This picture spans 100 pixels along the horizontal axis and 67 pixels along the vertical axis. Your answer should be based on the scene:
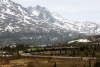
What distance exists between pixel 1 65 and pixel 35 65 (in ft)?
67.9

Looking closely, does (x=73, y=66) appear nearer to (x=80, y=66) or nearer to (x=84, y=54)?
(x=80, y=66)

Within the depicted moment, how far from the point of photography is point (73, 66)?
13100cm

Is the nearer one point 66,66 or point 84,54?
point 66,66

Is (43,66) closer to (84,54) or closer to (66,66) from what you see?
(66,66)

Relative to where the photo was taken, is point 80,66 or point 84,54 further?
point 84,54

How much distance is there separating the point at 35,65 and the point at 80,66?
2735 centimetres

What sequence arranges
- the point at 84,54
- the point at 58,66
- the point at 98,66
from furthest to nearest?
the point at 84,54
the point at 58,66
the point at 98,66

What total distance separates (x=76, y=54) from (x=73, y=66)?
202ft

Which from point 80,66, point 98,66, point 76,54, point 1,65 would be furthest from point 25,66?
point 76,54

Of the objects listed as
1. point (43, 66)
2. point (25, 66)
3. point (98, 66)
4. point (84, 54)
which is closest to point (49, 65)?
point (43, 66)

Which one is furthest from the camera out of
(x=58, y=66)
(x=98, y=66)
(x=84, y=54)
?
(x=84, y=54)

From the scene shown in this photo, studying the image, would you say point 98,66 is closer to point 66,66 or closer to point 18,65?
point 66,66

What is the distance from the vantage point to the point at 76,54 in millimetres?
191875

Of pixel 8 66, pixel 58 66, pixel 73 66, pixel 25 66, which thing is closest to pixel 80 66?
pixel 73 66
